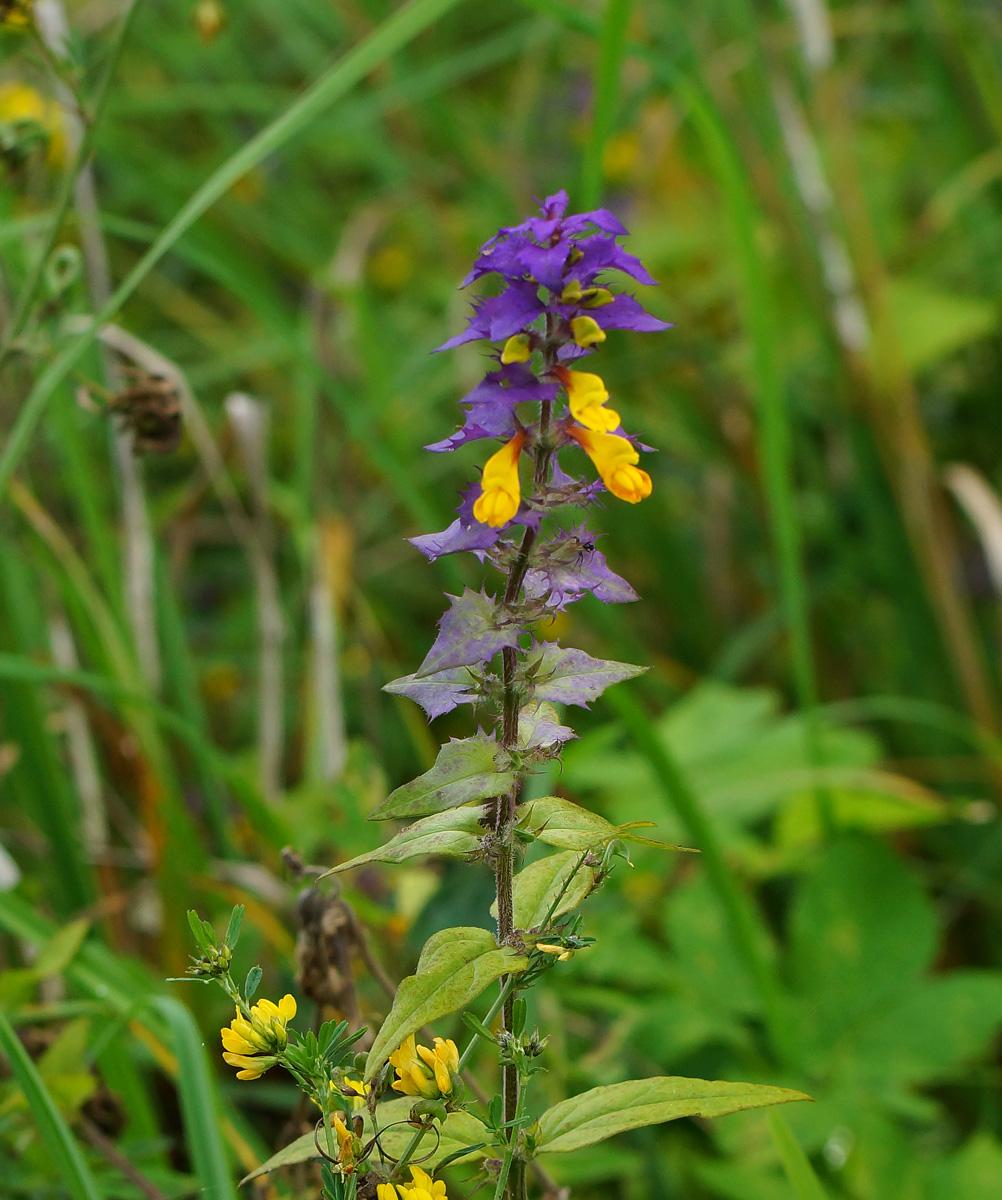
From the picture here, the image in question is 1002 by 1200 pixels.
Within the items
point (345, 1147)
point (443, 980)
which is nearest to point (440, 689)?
point (443, 980)

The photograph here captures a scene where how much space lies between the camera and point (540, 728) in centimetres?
68

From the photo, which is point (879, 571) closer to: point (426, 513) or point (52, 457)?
point (426, 513)

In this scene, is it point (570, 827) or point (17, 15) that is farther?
point (17, 15)

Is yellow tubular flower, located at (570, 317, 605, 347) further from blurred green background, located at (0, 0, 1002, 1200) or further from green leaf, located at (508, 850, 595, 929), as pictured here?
blurred green background, located at (0, 0, 1002, 1200)

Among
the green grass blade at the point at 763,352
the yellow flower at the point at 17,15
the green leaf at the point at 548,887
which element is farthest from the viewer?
the green grass blade at the point at 763,352

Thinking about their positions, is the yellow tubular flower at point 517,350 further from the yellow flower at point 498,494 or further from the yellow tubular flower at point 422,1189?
the yellow tubular flower at point 422,1189

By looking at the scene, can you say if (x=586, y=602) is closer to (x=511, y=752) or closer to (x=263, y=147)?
(x=263, y=147)

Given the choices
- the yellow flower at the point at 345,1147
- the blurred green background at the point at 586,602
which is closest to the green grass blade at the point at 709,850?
the blurred green background at the point at 586,602

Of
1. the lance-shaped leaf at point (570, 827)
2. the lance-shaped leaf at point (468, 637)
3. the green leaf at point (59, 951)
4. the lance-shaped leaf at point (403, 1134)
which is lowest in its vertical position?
the lance-shaped leaf at point (403, 1134)

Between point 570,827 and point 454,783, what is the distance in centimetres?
8

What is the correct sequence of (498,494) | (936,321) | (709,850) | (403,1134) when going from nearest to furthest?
(498,494)
(403,1134)
(709,850)
(936,321)

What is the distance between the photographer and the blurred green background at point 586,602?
1334 mm

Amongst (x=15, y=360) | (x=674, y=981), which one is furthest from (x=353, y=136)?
(x=674, y=981)

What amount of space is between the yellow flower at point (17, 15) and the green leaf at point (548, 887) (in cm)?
95
